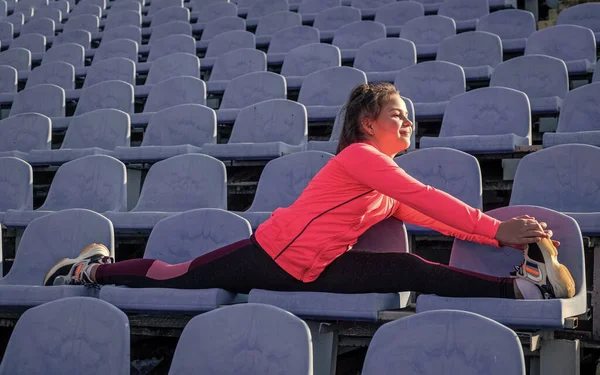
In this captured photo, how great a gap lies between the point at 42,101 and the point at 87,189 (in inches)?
67.2

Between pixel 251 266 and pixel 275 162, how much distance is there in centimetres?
82

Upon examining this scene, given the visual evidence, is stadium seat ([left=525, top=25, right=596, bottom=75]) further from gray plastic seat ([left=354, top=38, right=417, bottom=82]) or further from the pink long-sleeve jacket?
the pink long-sleeve jacket

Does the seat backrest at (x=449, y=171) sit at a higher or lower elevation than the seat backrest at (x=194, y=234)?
higher

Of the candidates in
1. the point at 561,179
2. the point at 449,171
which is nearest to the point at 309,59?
the point at 449,171

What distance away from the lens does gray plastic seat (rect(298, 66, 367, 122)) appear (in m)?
3.80

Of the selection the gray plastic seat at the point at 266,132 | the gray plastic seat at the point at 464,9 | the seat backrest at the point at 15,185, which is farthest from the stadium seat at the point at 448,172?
the gray plastic seat at the point at 464,9

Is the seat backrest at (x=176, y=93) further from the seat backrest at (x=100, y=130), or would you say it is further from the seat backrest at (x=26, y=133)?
the seat backrest at (x=26, y=133)

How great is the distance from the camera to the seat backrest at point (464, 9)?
5.13 m

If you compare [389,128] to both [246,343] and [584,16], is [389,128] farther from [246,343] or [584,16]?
[584,16]

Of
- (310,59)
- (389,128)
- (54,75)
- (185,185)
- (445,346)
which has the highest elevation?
(389,128)

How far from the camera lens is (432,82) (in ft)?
12.1

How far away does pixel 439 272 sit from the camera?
6.20 ft

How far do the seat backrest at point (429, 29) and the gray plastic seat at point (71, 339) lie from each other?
11.2ft

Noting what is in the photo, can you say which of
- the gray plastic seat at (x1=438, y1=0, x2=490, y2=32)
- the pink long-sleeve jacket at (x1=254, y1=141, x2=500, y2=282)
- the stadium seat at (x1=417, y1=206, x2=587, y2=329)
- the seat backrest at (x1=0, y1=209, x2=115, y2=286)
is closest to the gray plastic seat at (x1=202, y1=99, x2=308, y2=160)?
the seat backrest at (x1=0, y1=209, x2=115, y2=286)
